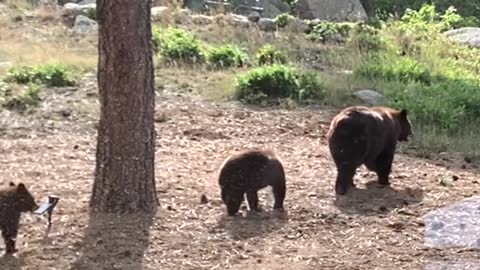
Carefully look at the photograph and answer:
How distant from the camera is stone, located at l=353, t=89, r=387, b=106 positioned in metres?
14.8

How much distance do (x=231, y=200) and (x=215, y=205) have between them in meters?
0.50

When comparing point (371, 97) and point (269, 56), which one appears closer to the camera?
point (371, 97)

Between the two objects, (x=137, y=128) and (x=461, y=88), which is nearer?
(x=137, y=128)

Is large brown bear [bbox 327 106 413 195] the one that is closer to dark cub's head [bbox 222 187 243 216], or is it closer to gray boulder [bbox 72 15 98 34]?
dark cub's head [bbox 222 187 243 216]

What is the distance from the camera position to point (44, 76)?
49.1 ft

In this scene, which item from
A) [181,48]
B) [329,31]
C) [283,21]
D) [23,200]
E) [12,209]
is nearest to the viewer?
[12,209]

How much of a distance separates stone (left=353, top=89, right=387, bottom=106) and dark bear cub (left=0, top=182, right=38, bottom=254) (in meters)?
7.98

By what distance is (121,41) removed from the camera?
819 cm

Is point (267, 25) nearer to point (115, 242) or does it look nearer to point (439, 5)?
point (439, 5)

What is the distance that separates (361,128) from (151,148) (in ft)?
7.01

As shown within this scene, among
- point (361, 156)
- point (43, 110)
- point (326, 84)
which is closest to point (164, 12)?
point (326, 84)

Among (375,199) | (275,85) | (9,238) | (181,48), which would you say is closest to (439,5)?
(181,48)

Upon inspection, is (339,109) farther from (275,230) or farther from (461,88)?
(275,230)

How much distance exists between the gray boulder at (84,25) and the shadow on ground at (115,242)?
11402 mm
